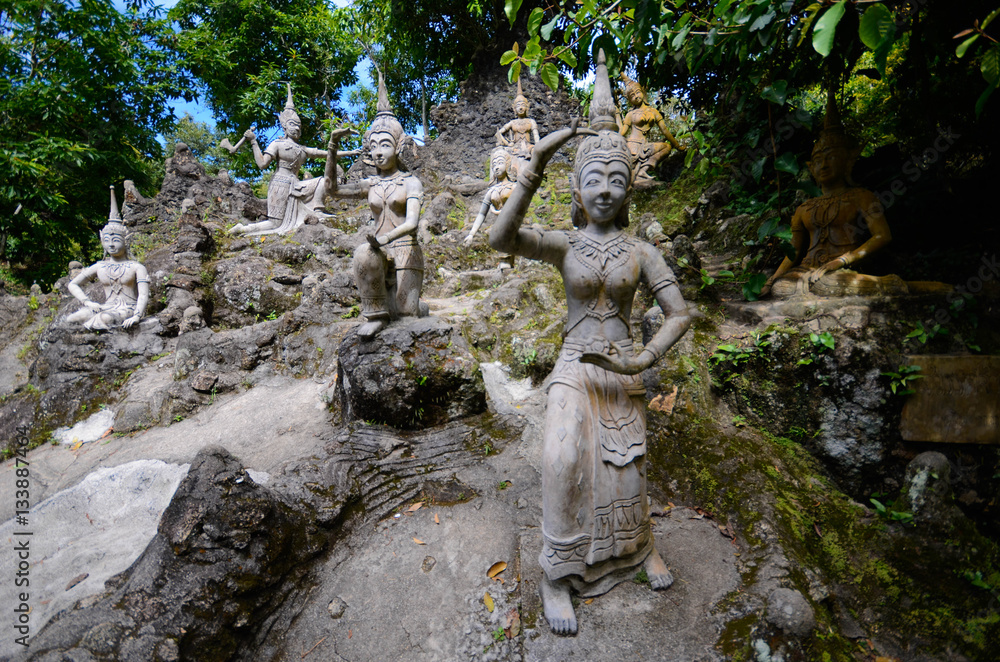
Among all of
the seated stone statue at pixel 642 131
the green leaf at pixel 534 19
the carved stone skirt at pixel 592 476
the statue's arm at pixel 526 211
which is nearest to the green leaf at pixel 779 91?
the statue's arm at pixel 526 211

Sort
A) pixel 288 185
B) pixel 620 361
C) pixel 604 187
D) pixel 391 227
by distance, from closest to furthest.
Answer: pixel 620 361 → pixel 604 187 → pixel 391 227 → pixel 288 185

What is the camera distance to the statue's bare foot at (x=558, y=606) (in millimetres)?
2209

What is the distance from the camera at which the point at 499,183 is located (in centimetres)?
1010

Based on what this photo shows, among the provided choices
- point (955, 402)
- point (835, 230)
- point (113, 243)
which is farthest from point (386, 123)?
point (113, 243)

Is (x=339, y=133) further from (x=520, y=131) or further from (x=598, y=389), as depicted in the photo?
(x=520, y=131)

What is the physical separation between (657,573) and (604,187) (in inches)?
85.4

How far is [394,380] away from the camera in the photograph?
4180 mm

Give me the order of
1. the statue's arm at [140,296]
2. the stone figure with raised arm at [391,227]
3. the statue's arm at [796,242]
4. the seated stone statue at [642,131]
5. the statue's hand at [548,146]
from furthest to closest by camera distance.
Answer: the seated stone statue at [642,131] < the statue's arm at [140,296] < the stone figure with raised arm at [391,227] < the statue's arm at [796,242] < the statue's hand at [548,146]

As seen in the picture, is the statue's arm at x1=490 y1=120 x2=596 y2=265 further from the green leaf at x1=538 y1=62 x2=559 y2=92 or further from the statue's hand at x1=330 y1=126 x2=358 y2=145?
the statue's hand at x1=330 y1=126 x2=358 y2=145

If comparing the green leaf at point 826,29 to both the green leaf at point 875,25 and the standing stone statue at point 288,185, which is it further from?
A: the standing stone statue at point 288,185

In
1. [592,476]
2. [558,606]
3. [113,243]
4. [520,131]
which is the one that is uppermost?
[520,131]

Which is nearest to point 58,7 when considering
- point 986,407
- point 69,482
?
point 69,482

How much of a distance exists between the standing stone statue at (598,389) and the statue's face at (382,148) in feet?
9.73

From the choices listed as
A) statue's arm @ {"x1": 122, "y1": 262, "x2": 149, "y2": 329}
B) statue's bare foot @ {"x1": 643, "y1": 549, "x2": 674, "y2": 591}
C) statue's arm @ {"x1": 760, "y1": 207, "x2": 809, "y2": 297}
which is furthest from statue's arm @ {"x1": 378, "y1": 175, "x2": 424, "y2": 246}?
statue's arm @ {"x1": 122, "y1": 262, "x2": 149, "y2": 329}
